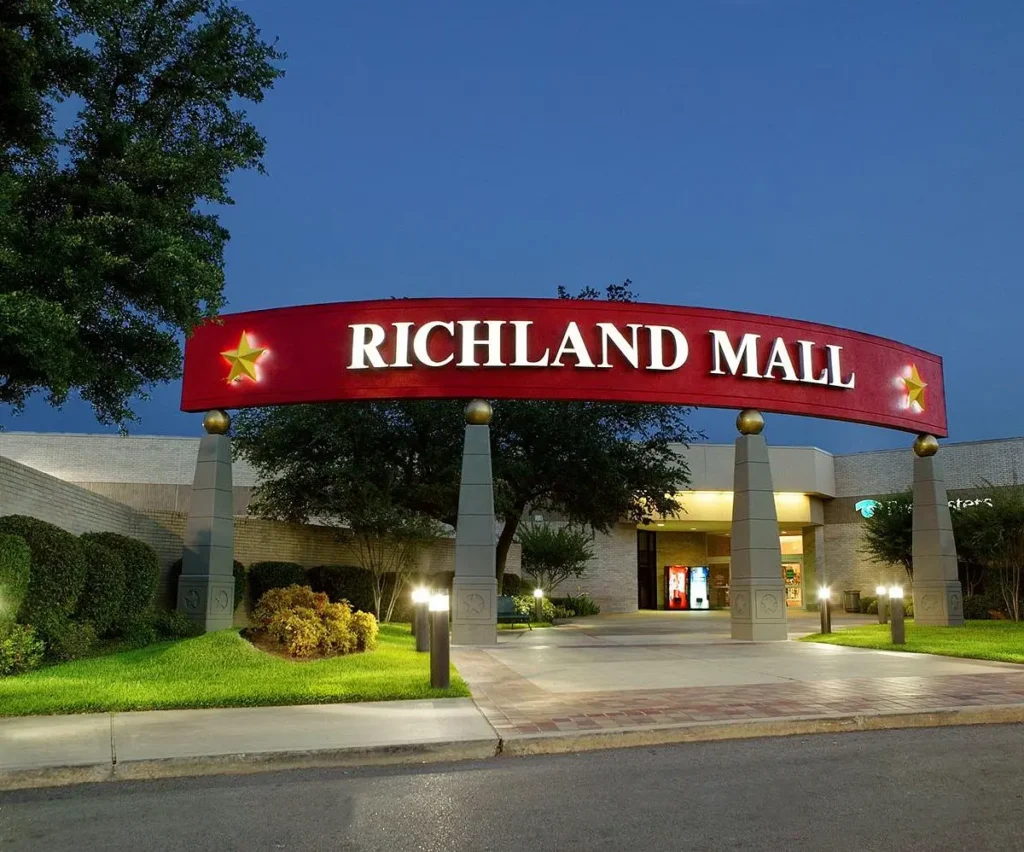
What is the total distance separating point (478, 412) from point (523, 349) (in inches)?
60.4

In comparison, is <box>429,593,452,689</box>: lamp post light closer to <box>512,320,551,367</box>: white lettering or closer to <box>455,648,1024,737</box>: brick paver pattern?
<box>455,648,1024,737</box>: brick paver pattern

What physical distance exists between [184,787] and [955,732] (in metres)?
6.82

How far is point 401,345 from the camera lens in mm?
17750

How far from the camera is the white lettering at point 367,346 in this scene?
17.7m

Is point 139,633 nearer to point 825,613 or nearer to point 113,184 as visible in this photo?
point 113,184

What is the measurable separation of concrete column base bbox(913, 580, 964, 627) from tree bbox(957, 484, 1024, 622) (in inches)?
205

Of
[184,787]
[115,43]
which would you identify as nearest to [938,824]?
[184,787]

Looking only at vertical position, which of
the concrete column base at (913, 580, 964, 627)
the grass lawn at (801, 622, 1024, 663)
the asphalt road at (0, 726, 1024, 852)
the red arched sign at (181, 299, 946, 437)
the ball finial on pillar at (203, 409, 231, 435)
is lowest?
the asphalt road at (0, 726, 1024, 852)

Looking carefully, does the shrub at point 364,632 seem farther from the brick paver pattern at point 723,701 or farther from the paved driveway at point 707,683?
the brick paver pattern at point 723,701

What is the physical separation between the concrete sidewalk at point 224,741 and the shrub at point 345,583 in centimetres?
1541

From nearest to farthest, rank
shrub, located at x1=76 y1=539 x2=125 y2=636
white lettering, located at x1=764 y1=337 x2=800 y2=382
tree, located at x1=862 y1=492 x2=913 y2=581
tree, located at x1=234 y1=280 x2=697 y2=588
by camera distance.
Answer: shrub, located at x1=76 y1=539 x2=125 y2=636
white lettering, located at x1=764 y1=337 x2=800 y2=382
tree, located at x1=234 y1=280 x2=697 y2=588
tree, located at x1=862 y1=492 x2=913 y2=581

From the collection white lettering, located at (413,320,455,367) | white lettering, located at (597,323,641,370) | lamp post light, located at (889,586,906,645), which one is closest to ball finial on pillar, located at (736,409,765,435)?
white lettering, located at (597,323,641,370)

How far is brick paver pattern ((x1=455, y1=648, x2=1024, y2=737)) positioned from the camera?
852 centimetres

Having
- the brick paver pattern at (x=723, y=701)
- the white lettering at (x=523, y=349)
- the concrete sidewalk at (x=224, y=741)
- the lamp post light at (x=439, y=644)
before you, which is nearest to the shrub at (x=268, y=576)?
the white lettering at (x=523, y=349)
